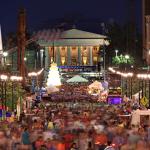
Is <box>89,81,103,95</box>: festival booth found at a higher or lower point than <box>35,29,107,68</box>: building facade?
lower

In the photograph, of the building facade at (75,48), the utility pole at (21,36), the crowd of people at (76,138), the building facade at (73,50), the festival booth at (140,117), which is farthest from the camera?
the building facade at (75,48)

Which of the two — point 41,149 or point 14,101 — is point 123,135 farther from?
point 14,101

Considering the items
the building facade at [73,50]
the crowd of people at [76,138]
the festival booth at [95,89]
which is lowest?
the festival booth at [95,89]

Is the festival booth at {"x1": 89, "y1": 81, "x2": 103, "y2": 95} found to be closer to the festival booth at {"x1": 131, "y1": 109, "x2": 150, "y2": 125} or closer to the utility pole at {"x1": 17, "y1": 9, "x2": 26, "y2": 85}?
the utility pole at {"x1": 17, "y1": 9, "x2": 26, "y2": 85}

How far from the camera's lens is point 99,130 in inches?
808

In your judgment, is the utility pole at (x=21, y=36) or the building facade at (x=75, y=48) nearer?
Result: the utility pole at (x=21, y=36)

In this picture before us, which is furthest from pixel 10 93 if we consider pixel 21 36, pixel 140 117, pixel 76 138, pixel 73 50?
pixel 73 50

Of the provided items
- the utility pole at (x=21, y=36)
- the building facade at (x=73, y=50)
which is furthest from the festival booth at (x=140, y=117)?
the building facade at (x=73, y=50)

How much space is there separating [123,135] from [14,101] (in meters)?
18.6

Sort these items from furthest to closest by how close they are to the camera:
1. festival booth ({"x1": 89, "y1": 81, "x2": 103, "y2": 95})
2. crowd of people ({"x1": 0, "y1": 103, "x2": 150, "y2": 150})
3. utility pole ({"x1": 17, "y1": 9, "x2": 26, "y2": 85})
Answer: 1. festival booth ({"x1": 89, "y1": 81, "x2": 103, "y2": 95})
2. utility pole ({"x1": 17, "y1": 9, "x2": 26, "y2": 85})
3. crowd of people ({"x1": 0, "y1": 103, "x2": 150, "y2": 150})

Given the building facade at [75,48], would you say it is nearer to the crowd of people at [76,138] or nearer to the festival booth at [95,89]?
the festival booth at [95,89]

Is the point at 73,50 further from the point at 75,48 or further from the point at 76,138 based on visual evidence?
the point at 76,138

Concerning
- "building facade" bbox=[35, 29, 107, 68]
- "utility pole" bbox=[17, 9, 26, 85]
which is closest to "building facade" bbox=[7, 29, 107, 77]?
"building facade" bbox=[35, 29, 107, 68]

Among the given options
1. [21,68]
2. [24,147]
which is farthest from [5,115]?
[21,68]
